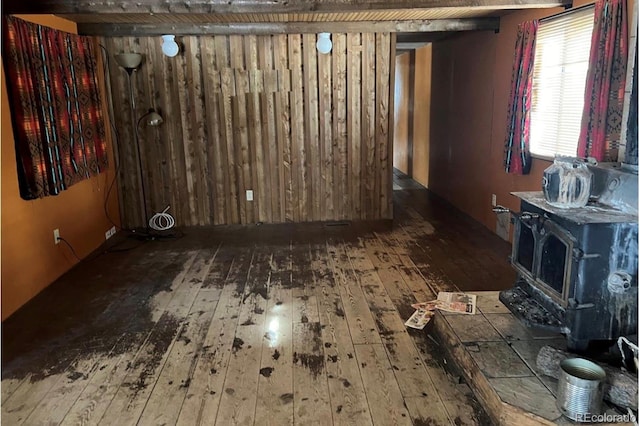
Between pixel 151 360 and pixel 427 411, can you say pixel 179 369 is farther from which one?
pixel 427 411

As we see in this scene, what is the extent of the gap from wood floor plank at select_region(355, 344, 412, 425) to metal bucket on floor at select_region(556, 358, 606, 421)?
64 cm

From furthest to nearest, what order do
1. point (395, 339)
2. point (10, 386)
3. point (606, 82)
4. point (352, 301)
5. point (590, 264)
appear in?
point (352, 301)
point (606, 82)
point (395, 339)
point (10, 386)
point (590, 264)

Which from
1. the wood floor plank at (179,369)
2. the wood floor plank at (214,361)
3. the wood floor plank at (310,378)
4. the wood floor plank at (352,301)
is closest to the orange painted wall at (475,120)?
the wood floor plank at (352,301)

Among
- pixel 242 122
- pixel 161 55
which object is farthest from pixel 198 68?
pixel 242 122

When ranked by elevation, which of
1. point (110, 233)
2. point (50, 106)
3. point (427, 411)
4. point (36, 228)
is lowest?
point (427, 411)

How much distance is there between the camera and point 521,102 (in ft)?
13.6

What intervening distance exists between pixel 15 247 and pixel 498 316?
3181 mm

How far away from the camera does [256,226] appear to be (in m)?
5.54

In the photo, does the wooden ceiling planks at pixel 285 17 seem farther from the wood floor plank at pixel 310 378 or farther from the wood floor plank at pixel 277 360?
the wood floor plank at pixel 310 378

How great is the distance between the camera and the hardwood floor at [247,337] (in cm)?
227

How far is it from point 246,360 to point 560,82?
10.3 ft

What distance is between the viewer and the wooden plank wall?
17.1 ft

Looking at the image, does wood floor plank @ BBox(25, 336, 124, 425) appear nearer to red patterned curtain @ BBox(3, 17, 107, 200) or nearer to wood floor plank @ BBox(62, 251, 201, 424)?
wood floor plank @ BBox(62, 251, 201, 424)

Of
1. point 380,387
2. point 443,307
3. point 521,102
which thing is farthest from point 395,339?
point 521,102
